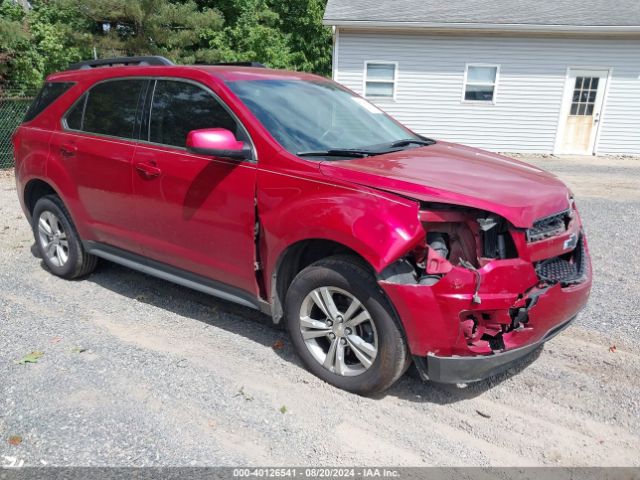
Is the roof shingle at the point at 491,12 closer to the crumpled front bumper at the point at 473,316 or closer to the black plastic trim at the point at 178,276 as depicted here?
the black plastic trim at the point at 178,276

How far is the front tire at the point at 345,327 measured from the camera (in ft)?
9.46

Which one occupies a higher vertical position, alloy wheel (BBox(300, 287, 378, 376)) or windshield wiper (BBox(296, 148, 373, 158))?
windshield wiper (BBox(296, 148, 373, 158))

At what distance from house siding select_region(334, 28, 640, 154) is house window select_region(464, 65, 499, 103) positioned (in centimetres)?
17

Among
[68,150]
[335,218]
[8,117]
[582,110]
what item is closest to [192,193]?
[335,218]

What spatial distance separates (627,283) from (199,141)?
165 inches

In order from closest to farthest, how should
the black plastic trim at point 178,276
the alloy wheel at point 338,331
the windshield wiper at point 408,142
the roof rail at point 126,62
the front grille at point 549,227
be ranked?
A: the front grille at point 549,227 → the alloy wheel at point 338,331 → the black plastic trim at point 178,276 → the windshield wiper at point 408,142 → the roof rail at point 126,62

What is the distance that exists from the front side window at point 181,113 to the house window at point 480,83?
1229 centimetres

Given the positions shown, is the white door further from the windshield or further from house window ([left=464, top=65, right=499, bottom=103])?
the windshield

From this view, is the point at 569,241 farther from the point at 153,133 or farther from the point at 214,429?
the point at 153,133

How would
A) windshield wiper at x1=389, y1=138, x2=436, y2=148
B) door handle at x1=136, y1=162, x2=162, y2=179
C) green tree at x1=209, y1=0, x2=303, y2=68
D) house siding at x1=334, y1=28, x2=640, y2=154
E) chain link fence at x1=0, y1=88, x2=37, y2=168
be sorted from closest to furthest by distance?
door handle at x1=136, y1=162, x2=162, y2=179 → windshield wiper at x1=389, y1=138, x2=436, y2=148 → chain link fence at x1=0, y1=88, x2=37, y2=168 → house siding at x1=334, y1=28, x2=640, y2=154 → green tree at x1=209, y1=0, x2=303, y2=68

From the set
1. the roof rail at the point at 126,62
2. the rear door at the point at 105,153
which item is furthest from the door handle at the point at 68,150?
the roof rail at the point at 126,62

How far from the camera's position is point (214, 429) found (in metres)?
2.85

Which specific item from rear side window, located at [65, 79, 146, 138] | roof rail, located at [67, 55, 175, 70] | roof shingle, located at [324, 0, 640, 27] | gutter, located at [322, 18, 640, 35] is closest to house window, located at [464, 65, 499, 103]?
A: gutter, located at [322, 18, 640, 35]

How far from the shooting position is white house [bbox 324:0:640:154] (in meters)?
13.8
